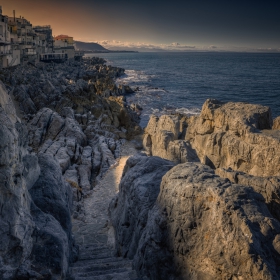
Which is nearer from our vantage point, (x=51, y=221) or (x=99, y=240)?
(x=51, y=221)

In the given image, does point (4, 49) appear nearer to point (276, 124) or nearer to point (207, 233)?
point (276, 124)

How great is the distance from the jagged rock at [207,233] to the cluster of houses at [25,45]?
45.7 meters

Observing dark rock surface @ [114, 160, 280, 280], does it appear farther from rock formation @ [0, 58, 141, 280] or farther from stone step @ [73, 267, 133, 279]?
rock formation @ [0, 58, 141, 280]

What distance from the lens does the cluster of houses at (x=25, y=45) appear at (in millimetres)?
47231

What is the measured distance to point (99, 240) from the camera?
33.0ft

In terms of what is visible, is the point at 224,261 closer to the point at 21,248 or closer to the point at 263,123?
the point at 21,248

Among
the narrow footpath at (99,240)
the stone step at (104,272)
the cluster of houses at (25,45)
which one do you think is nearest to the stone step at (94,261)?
→ the narrow footpath at (99,240)

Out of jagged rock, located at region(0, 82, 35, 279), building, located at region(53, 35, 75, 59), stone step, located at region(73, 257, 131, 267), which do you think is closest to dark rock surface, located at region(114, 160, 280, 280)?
stone step, located at region(73, 257, 131, 267)

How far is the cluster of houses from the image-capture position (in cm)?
4723

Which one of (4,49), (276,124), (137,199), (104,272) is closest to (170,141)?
(276,124)

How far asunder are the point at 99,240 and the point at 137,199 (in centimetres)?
322

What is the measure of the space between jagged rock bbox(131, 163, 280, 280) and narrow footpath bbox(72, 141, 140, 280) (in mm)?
734

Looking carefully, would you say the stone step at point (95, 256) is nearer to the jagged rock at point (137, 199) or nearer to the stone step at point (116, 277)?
the jagged rock at point (137, 199)

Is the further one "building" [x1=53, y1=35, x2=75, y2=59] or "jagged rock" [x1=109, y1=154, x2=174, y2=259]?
"building" [x1=53, y1=35, x2=75, y2=59]
